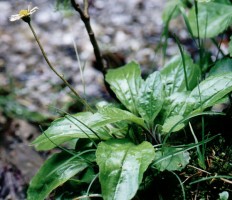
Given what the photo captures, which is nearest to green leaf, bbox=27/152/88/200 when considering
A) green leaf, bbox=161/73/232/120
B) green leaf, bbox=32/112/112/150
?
green leaf, bbox=32/112/112/150

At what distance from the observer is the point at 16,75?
3.39 m

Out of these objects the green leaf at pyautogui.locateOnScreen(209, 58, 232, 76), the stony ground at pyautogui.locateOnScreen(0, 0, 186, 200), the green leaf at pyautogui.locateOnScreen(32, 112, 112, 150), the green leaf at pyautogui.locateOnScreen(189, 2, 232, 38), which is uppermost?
the green leaf at pyautogui.locateOnScreen(189, 2, 232, 38)

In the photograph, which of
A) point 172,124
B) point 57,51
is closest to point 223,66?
point 172,124

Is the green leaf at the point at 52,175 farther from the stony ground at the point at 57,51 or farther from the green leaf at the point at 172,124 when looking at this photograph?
the stony ground at the point at 57,51

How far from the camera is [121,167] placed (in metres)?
1.31

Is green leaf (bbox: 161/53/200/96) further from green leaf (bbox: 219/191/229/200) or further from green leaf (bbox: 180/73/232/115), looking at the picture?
green leaf (bbox: 219/191/229/200)

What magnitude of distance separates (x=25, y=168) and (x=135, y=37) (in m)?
2.12

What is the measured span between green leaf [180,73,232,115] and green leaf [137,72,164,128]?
0.11 metres

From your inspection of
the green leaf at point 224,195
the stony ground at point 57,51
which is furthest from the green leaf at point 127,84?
the stony ground at point 57,51

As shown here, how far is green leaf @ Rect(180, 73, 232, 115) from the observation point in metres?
1.43

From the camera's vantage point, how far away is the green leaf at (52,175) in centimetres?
149

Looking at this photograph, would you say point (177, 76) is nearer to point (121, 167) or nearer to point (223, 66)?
point (223, 66)

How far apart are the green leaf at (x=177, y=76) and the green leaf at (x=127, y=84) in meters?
0.14

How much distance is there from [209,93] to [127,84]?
47 cm
